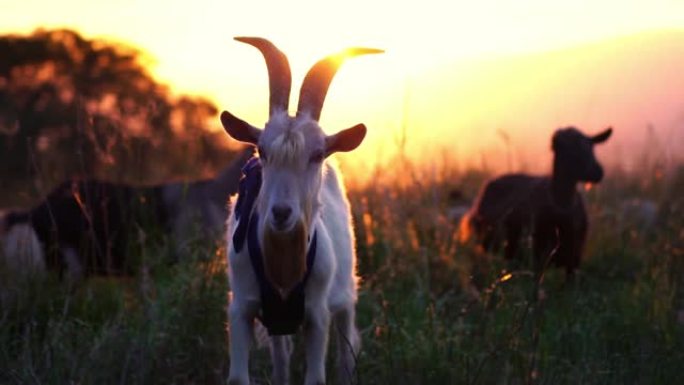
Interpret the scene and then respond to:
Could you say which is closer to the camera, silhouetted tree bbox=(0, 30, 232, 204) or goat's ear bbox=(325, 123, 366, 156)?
goat's ear bbox=(325, 123, 366, 156)

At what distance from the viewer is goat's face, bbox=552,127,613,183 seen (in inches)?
340

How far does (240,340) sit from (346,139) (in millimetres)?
957

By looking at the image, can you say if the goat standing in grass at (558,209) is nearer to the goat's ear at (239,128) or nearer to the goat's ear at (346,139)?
the goat's ear at (346,139)

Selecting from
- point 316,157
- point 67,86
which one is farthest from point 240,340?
point 67,86

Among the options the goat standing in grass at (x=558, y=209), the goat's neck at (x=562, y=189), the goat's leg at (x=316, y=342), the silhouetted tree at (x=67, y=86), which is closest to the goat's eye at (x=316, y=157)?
the goat's leg at (x=316, y=342)

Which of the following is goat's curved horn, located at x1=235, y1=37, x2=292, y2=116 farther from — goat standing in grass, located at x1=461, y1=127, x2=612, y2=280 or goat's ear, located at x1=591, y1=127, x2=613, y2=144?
goat's ear, located at x1=591, y1=127, x2=613, y2=144

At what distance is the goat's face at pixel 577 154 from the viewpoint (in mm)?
8648

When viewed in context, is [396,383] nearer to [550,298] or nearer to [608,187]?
[550,298]

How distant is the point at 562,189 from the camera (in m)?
8.93

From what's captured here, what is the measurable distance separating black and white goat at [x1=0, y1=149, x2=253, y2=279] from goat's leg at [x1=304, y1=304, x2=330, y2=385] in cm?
202

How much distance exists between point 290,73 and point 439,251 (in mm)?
3317

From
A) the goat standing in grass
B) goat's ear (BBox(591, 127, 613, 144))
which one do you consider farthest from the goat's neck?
goat's ear (BBox(591, 127, 613, 144))

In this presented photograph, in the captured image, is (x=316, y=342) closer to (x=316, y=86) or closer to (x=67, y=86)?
(x=316, y=86)

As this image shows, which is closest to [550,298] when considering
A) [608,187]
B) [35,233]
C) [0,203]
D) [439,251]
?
[439,251]
